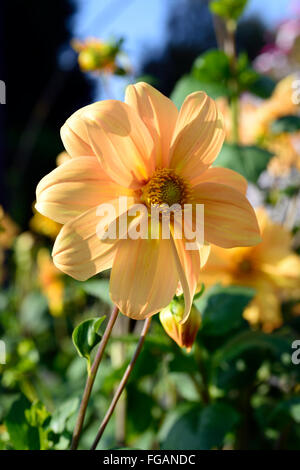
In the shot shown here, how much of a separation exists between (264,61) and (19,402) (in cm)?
149

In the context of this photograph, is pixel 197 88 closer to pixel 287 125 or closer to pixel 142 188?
pixel 287 125

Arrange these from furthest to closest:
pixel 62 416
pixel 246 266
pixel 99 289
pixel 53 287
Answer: pixel 53 287
pixel 246 266
pixel 99 289
pixel 62 416

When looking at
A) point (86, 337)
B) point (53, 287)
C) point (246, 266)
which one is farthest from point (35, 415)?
point (53, 287)

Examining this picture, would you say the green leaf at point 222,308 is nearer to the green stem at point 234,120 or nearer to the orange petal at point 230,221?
the orange petal at point 230,221

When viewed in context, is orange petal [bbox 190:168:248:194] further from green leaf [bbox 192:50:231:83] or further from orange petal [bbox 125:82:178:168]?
green leaf [bbox 192:50:231:83]

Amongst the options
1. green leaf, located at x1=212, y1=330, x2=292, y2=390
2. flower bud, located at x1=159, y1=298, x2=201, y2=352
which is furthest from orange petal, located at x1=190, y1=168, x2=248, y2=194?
green leaf, located at x1=212, y1=330, x2=292, y2=390

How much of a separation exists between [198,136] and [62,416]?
0.97ft

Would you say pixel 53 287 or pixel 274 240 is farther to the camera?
pixel 53 287

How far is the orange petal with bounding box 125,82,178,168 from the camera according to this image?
39cm

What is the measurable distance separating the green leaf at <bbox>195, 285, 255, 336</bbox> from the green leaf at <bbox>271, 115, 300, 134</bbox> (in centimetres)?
35

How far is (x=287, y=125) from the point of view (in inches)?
32.9
